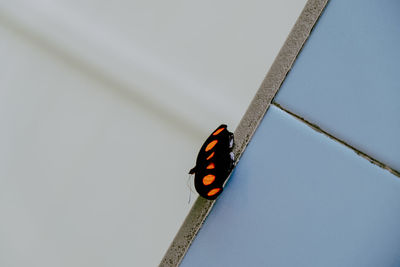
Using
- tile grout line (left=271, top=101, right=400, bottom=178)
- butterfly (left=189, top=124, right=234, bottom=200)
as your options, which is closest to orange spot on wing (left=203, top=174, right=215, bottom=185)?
butterfly (left=189, top=124, right=234, bottom=200)

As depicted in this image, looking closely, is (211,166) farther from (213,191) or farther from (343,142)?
(343,142)

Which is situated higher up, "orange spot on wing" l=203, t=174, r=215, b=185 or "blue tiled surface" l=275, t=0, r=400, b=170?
"blue tiled surface" l=275, t=0, r=400, b=170

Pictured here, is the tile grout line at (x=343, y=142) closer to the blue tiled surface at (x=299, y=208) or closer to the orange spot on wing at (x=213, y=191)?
the blue tiled surface at (x=299, y=208)

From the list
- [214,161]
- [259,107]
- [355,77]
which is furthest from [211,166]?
[355,77]

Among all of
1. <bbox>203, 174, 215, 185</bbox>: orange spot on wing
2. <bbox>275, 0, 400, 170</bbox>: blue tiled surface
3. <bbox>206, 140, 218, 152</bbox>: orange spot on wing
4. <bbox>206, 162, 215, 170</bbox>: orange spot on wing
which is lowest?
<bbox>203, 174, 215, 185</bbox>: orange spot on wing

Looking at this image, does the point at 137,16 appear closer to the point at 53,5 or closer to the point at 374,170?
the point at 53,5

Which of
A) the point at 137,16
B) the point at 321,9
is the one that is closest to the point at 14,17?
the point at 137,16

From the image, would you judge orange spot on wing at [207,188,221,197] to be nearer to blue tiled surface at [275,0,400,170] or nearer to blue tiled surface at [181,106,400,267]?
blue tiled surface at [181,106,400,267]
